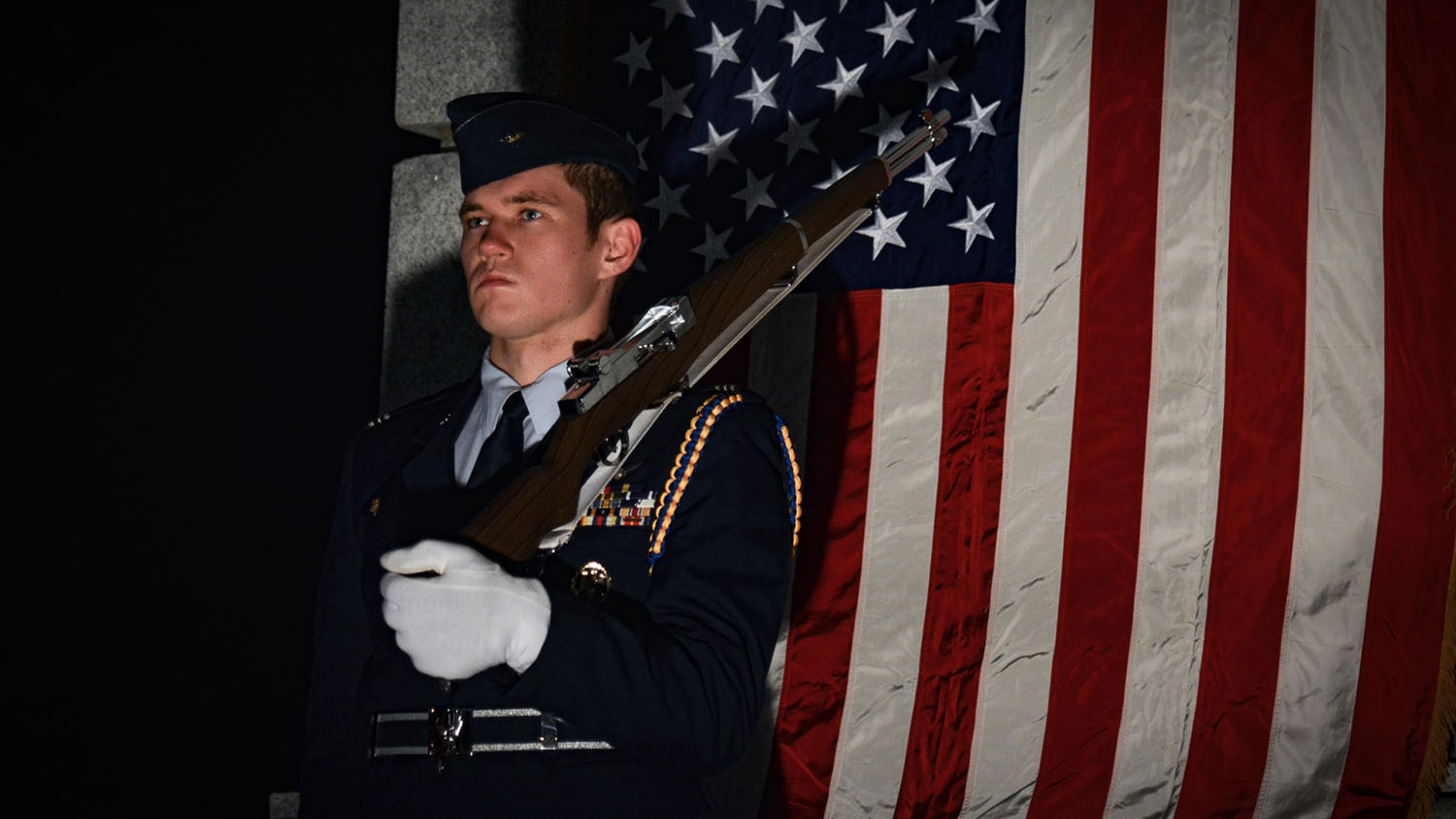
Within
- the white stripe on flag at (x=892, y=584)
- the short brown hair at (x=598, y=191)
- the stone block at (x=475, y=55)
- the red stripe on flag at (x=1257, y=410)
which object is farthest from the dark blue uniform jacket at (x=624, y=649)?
the stone block at (x=475, y=55)

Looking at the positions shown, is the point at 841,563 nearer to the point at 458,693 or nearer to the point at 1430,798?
A: the point at 458,693

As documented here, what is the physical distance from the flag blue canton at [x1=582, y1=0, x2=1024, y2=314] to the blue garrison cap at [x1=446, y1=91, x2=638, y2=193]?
65 cm

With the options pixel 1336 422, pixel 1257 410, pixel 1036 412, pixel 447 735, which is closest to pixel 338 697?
pixel 447 735

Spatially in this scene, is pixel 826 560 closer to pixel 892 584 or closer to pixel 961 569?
pixel 892 584

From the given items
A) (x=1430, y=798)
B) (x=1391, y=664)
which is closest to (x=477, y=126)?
(x=1391, y=664)

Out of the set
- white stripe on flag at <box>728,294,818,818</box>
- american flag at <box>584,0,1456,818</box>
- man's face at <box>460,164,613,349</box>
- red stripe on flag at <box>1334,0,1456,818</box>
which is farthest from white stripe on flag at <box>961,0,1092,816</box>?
man's face at <box>460,164,613,349</box>

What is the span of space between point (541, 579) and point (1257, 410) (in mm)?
1372

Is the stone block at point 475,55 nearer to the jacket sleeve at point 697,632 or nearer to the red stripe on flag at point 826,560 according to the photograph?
the red stripe on flag at point 826,560

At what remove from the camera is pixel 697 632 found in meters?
1.23

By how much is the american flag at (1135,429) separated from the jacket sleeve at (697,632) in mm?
720

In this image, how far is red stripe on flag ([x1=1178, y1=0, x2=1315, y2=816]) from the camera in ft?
6.34

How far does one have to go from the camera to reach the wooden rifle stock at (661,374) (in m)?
1.19

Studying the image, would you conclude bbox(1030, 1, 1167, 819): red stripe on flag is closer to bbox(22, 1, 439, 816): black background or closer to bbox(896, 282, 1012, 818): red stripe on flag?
bbox(896, 282, 1012, 818): red stripe on flag

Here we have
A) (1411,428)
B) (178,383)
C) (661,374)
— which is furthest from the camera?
(178,383)
